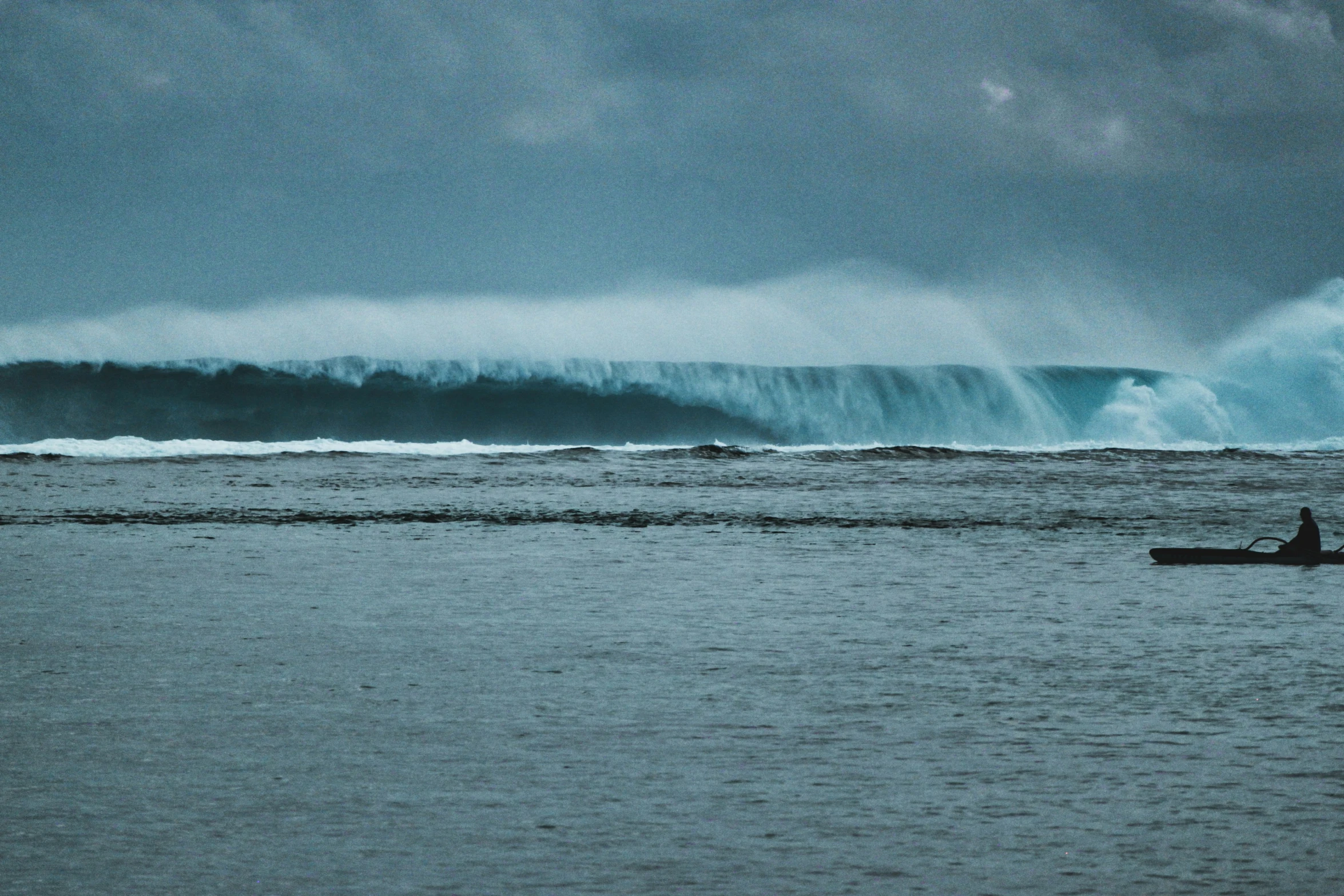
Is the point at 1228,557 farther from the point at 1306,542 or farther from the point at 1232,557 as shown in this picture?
the point at 1306,542

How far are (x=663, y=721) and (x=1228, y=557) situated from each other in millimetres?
11346

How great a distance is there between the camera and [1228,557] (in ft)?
55.8

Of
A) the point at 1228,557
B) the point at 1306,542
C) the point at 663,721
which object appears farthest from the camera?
the point at 1306,542

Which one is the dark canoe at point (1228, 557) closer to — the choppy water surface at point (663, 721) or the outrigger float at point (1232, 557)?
the outrigger float at point (1232, 557)

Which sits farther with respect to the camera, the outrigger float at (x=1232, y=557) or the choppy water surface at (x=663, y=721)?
the outrigger float at (x=1232, y=557)

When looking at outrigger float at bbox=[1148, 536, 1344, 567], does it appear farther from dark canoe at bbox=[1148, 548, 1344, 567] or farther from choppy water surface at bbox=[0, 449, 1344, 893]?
choppy water surface at bbox=[0, 449, 1344, 893]

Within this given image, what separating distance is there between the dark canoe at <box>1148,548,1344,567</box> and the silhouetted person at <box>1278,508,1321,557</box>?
8 centimetres

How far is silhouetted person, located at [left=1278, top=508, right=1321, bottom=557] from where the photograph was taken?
56.0 ft

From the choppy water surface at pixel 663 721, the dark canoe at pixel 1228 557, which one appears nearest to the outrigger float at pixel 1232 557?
the dark canoe at pixel 1228 557

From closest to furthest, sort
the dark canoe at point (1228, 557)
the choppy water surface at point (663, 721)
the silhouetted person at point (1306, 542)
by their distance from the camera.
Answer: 1. the choppy water surface at point (663, 721)
2. the dark canoe at point (1228, 557)
3. the silhouetted person at point (1306, 542)

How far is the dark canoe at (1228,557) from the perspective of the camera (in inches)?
666

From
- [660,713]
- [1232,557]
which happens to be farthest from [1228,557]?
[660,713]

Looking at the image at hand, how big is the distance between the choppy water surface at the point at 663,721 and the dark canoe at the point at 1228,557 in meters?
0.33

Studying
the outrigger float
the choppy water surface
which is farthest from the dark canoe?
the choppy water surface
